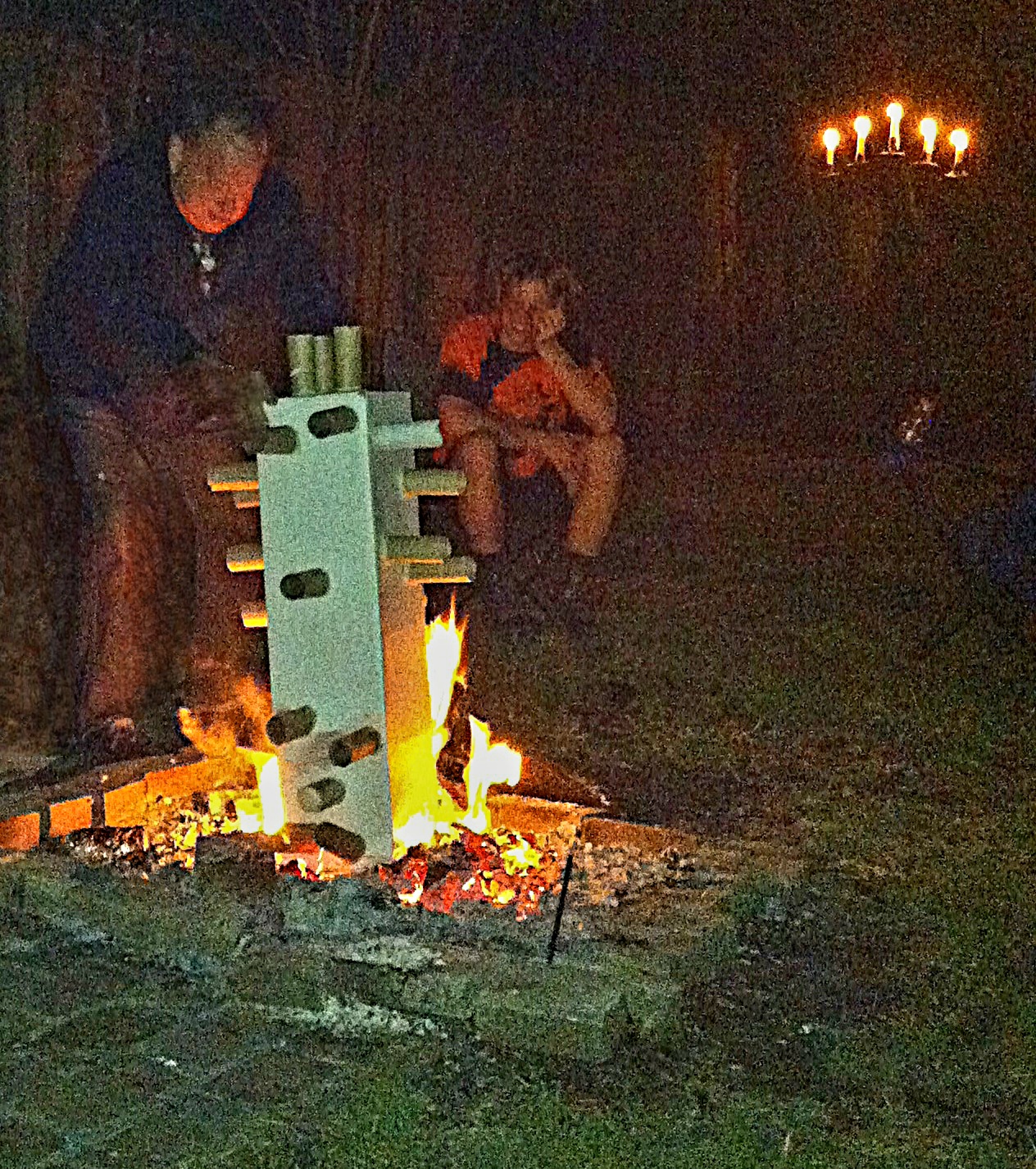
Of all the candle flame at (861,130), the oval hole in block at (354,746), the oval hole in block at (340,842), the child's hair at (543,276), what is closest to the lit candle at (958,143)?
the candle flame at (861,130)

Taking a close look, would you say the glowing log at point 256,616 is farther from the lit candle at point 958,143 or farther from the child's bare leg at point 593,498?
the lit candle at point 958,143

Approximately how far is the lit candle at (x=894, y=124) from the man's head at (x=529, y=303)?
66.1 inches

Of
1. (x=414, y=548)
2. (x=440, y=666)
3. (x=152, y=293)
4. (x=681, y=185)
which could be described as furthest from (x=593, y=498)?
(x=414, y=548)

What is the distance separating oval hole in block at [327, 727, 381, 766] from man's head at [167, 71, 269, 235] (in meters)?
3.02

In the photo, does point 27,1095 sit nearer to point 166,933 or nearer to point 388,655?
point 166,933

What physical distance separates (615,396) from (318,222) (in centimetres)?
182

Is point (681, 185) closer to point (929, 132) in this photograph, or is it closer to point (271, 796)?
point (929, 132)

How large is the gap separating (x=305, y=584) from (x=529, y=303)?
12.3ft

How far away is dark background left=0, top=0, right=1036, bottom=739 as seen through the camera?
5828mm

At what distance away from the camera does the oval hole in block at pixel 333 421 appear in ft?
9.71

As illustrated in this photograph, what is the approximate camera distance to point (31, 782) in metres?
4.43

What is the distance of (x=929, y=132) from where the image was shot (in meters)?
6.16

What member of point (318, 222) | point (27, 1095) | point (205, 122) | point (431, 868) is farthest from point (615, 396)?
point (27, 1095)

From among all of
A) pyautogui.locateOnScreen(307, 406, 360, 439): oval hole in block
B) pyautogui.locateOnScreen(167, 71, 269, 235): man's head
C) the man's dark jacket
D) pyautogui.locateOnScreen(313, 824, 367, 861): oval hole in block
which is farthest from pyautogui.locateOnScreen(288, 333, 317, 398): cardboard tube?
pyautogui.locateOnScreen(167, 71, 269, 235): man's head
